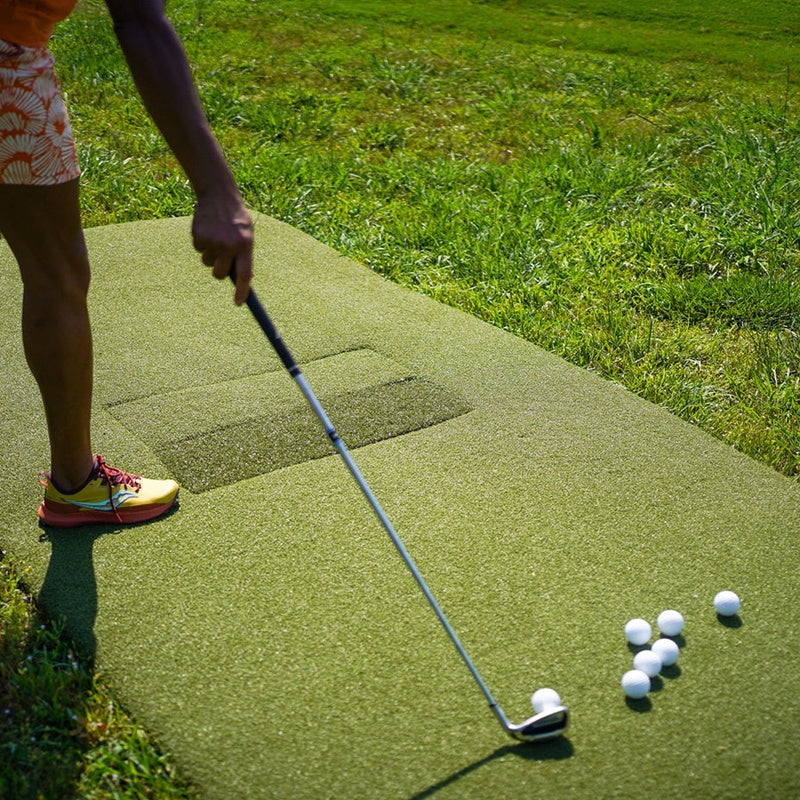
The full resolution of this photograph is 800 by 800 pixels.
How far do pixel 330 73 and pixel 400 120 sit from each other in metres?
1.18

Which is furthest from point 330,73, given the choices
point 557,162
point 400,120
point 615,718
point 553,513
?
point 615,718

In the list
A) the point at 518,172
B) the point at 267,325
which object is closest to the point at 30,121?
the point at 267,325

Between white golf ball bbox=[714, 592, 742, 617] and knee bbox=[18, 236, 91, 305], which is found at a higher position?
knee bbox=[18, 236, 91, 305]

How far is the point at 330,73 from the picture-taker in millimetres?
7758

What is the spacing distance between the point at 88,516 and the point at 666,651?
1412 mm

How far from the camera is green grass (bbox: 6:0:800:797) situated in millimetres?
3326

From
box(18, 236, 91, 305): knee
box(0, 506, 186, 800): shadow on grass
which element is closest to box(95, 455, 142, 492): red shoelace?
box(0, 506, 186, 800): shadow on grass

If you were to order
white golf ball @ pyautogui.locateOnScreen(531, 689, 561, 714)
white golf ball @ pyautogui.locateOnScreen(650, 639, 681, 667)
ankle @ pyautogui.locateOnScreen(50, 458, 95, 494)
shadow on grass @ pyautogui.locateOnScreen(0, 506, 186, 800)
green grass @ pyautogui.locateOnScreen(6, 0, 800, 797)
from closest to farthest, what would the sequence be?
shadow on grass @ pyautogui.locateOnScreen(0, 506, 186, 800)
white golf ball @ pyautogui.locateOnScreen(531, 689, 561, 714)
white golf ball @ pyautogui.locateOnScreen(650, 639, 681, 667)
ankle @ pyautogui.locateOnScreen(50, 458, 95, 494)
green grass @ pyautogui.locateOnScreen(6, 0, 800, 797)

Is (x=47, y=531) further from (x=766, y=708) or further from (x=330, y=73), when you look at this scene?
(x=330, y=73)

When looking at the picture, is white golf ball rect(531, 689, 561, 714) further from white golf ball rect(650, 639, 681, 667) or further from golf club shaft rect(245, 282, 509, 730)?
white golf ball rect(650, 639, 681, 667)

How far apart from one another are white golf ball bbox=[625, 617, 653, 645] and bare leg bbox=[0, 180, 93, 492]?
134 cm

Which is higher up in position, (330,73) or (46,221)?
(46,221)

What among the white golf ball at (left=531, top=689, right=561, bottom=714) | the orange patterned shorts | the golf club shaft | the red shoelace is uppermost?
the orange patterned shorts

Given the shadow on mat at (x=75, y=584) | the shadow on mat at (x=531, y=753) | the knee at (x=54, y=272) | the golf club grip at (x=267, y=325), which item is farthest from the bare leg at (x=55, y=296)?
the shadow on mat at (x=531, y=753)
